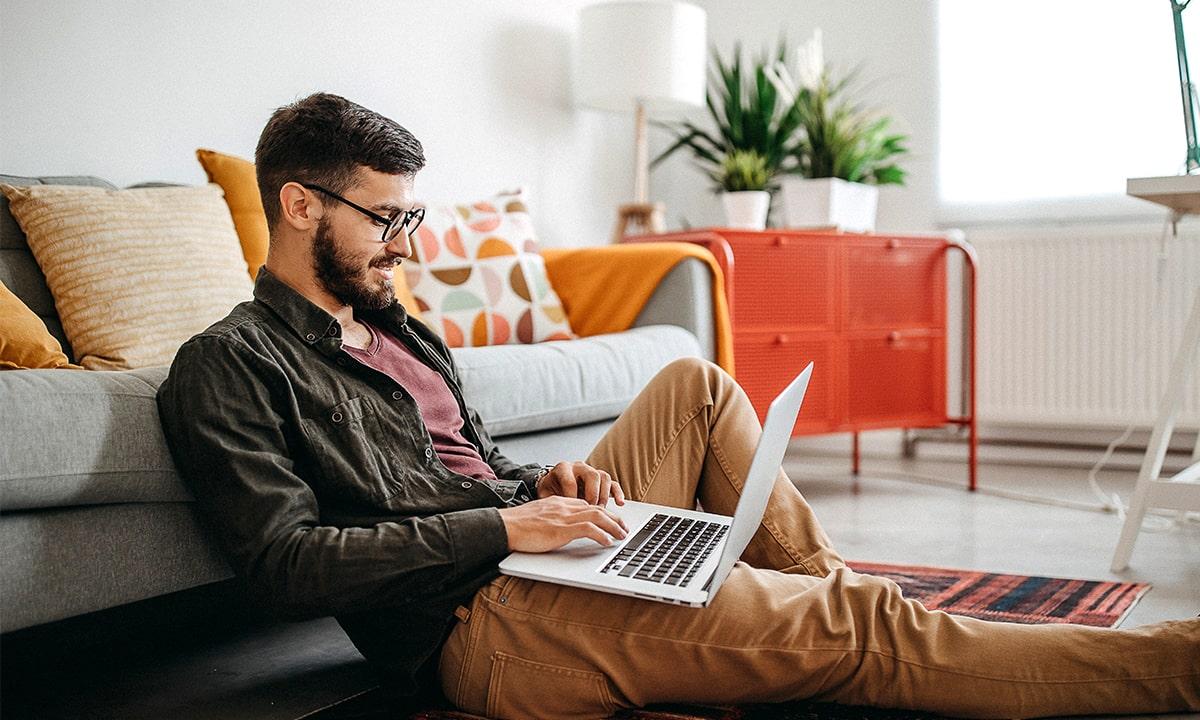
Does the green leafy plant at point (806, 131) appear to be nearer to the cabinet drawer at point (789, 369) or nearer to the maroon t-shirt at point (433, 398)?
the cabinet drawer at point (789, 369)

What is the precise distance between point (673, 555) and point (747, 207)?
2237 mm

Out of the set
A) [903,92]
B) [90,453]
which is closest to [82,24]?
[90,453]

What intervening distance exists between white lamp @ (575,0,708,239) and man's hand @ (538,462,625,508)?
2.12 meters

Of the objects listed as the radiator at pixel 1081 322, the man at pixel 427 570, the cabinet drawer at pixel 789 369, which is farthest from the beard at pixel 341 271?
the radiator at pixel 1081 322

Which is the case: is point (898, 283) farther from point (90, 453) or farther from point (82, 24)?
point (90, 453)

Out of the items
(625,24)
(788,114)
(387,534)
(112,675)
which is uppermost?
(625,24)

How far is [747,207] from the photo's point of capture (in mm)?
3387

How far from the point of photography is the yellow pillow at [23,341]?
1.59 meters

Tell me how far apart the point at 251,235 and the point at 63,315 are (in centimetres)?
45

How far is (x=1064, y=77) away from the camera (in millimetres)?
3701

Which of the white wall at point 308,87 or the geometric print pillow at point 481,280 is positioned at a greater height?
the white wall at point 308,87

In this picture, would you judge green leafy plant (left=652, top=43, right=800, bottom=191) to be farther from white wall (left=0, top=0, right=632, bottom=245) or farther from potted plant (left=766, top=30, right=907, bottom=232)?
white wall (left=0, top=0, right=632, bottom=245)

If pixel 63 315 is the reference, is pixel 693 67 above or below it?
above

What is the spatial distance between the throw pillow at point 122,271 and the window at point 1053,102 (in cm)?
273
